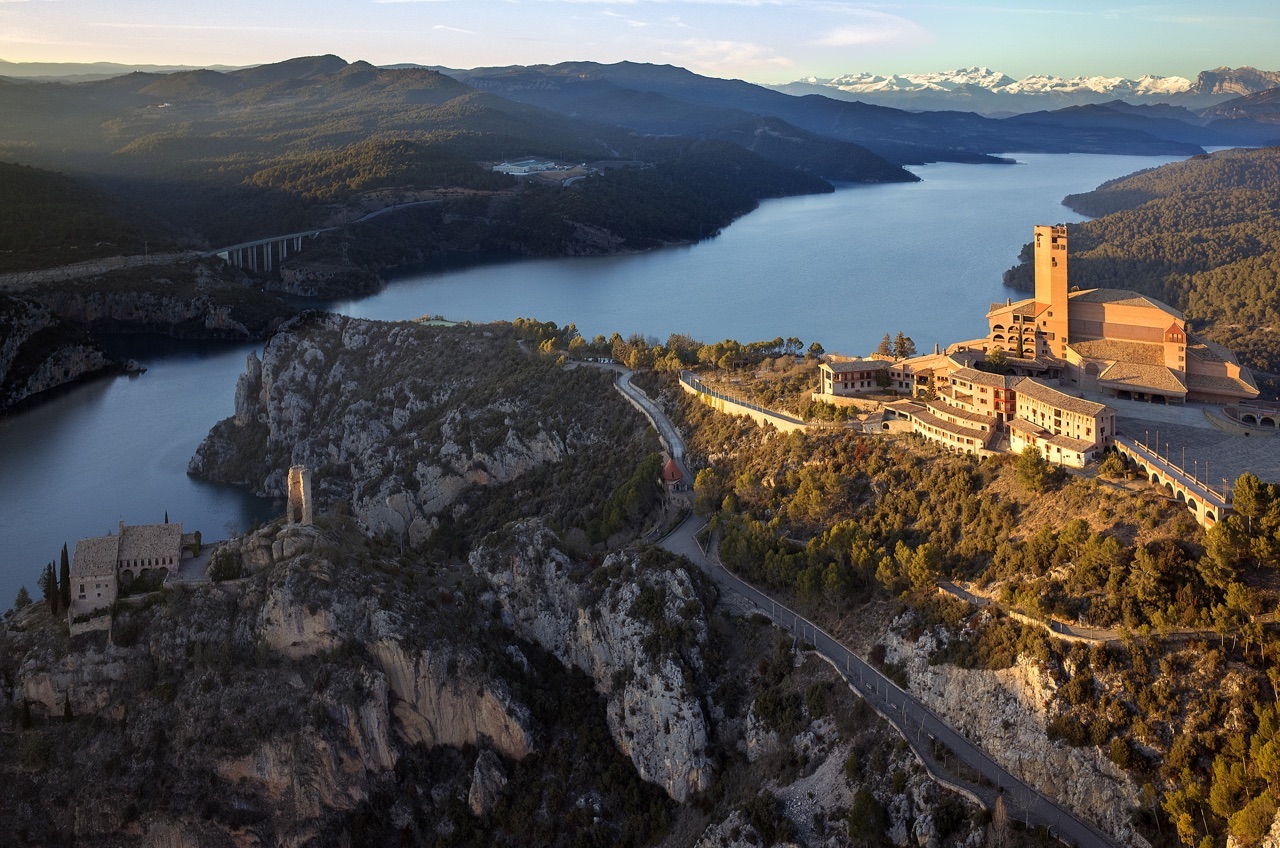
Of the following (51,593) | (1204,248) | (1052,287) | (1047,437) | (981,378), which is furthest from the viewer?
(1204,248)

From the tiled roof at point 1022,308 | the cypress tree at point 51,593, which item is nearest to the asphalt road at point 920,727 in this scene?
the tiled roof at point 1022,308

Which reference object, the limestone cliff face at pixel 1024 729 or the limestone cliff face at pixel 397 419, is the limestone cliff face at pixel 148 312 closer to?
the limestone cliff face at pixel 397 419

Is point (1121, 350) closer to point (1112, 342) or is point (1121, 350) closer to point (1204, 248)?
point (1112, 342)

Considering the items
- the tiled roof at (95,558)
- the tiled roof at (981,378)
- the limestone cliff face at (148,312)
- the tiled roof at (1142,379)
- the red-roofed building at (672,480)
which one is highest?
the tiled roof at (981,378)

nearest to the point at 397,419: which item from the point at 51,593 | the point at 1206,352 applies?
the point at 51,593

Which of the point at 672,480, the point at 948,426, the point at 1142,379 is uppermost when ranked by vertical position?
the point at 1142,379

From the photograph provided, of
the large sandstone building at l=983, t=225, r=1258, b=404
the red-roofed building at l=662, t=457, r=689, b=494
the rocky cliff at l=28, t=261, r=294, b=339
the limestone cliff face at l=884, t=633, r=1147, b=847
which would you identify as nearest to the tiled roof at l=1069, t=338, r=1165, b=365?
the large sandstone building at l=983, t=225, r=1258, b=404

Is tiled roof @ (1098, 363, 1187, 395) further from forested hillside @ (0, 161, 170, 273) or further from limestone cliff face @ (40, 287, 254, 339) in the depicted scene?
forested hillside @ (0, 161, 170, 273)
